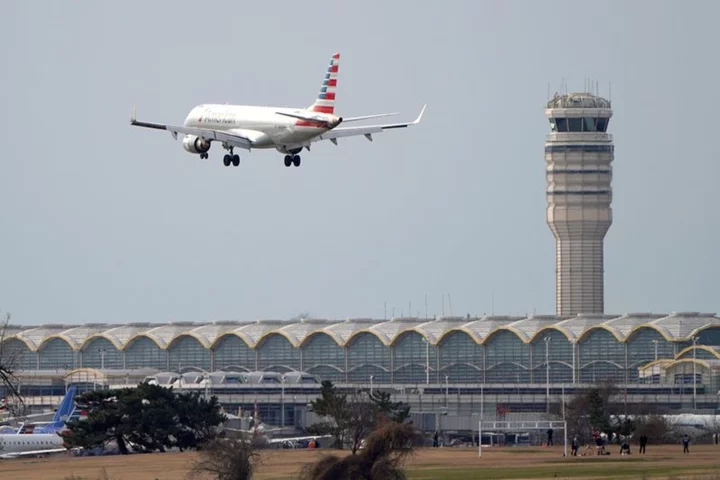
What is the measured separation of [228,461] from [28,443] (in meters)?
59.8

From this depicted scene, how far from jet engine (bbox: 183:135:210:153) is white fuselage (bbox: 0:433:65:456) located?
4631 centimetres

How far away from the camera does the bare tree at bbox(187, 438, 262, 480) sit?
4252 inches

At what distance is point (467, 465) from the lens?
5044 inches

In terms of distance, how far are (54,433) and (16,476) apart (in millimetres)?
40844

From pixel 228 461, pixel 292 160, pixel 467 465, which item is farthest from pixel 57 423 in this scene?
pixel 228 461

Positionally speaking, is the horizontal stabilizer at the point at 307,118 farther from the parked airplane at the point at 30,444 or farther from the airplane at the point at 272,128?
the parked airplane at the point at 30,444

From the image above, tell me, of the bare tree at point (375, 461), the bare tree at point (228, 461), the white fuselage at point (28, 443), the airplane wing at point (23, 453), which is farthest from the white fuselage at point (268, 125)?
the white fuselage at point (28, 443)

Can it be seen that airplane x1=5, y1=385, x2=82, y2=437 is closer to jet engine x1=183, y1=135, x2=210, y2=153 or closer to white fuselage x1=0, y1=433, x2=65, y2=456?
white fuselage x1=0, y1=433, x2=65, y2=456

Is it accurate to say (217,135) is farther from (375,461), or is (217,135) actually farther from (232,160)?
(375,461)

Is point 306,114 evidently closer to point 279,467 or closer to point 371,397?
point 279,467

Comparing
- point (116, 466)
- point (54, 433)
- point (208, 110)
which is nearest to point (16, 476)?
point (116, 466)

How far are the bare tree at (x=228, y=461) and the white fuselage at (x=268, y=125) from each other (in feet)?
71.1

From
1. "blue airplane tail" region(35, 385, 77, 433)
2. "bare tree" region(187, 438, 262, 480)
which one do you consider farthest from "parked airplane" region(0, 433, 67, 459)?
"bare tree" region(187, 438, 262, 480)

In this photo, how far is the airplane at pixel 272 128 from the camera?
396 ft
